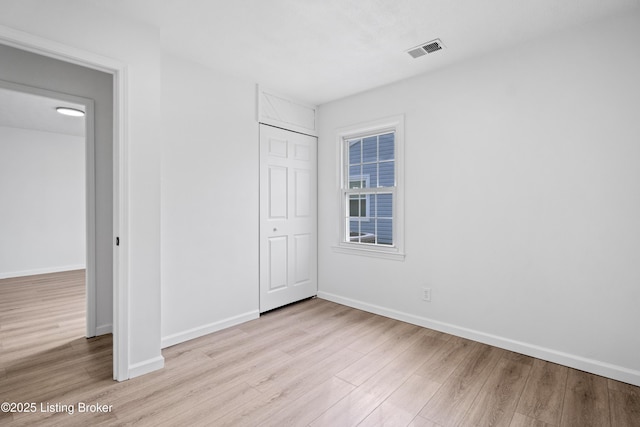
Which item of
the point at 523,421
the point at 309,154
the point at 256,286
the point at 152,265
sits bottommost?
the point at 523,421

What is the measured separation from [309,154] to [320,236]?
1.13m

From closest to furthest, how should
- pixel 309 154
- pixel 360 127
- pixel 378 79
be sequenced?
pixel 378 79 < pixel 360 127 < pixel 309 154

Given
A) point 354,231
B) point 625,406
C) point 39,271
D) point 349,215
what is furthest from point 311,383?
point 39,271

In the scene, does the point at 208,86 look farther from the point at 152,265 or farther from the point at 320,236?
the point at 320,236

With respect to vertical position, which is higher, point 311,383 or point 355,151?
point 355,151

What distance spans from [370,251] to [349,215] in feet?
1.95

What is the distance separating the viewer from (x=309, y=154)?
414 centimetres

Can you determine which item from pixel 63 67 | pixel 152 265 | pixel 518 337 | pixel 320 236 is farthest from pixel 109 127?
pixel 518 337

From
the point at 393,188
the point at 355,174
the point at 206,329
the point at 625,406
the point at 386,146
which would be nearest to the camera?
the point at 625,406

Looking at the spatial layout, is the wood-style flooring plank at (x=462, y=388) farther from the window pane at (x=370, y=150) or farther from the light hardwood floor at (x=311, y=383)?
the window pane at (x=370, y=150)

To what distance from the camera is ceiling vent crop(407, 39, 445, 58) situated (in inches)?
103

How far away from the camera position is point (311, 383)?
2.21 metres

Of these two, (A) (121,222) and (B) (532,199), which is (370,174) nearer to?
(B) (532,199)

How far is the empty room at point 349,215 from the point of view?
6.84 feet
